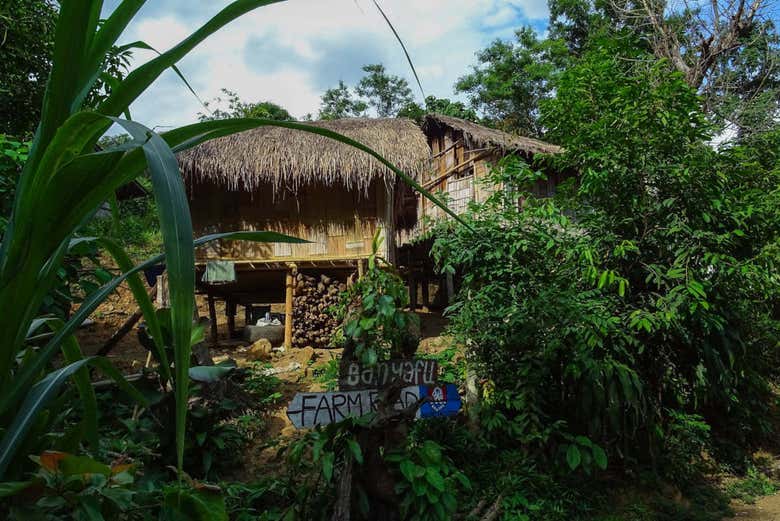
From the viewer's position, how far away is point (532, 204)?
13.0 feet

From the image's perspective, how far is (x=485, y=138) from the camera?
11.1 meters

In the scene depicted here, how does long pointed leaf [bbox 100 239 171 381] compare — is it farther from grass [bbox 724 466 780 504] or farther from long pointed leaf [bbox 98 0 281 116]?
grass [bbox 724 466 780 504]

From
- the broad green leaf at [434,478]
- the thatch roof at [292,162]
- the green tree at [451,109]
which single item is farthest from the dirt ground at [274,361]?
the green tree at [451,109]

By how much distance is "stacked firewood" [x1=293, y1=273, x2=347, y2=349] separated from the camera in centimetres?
785

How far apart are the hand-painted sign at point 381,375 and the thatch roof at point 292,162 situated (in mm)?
5423

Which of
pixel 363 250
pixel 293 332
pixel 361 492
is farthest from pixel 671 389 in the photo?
pixel 293 332

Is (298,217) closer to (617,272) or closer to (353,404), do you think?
(617,272)

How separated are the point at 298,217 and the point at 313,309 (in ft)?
4.72

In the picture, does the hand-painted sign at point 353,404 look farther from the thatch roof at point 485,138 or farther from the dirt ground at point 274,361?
the thatch roof at point 485,138

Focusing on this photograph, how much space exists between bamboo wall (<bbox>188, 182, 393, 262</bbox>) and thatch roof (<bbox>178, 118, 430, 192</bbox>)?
25 centimetres

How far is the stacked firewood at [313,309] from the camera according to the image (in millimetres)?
7852

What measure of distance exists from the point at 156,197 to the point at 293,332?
751 centimetres

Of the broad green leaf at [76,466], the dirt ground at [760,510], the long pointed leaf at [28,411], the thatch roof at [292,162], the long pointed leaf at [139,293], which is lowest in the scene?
the dirt ground at [760,510]

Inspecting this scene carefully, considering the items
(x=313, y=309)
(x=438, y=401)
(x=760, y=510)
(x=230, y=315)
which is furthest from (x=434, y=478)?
(x=230, y=315)
